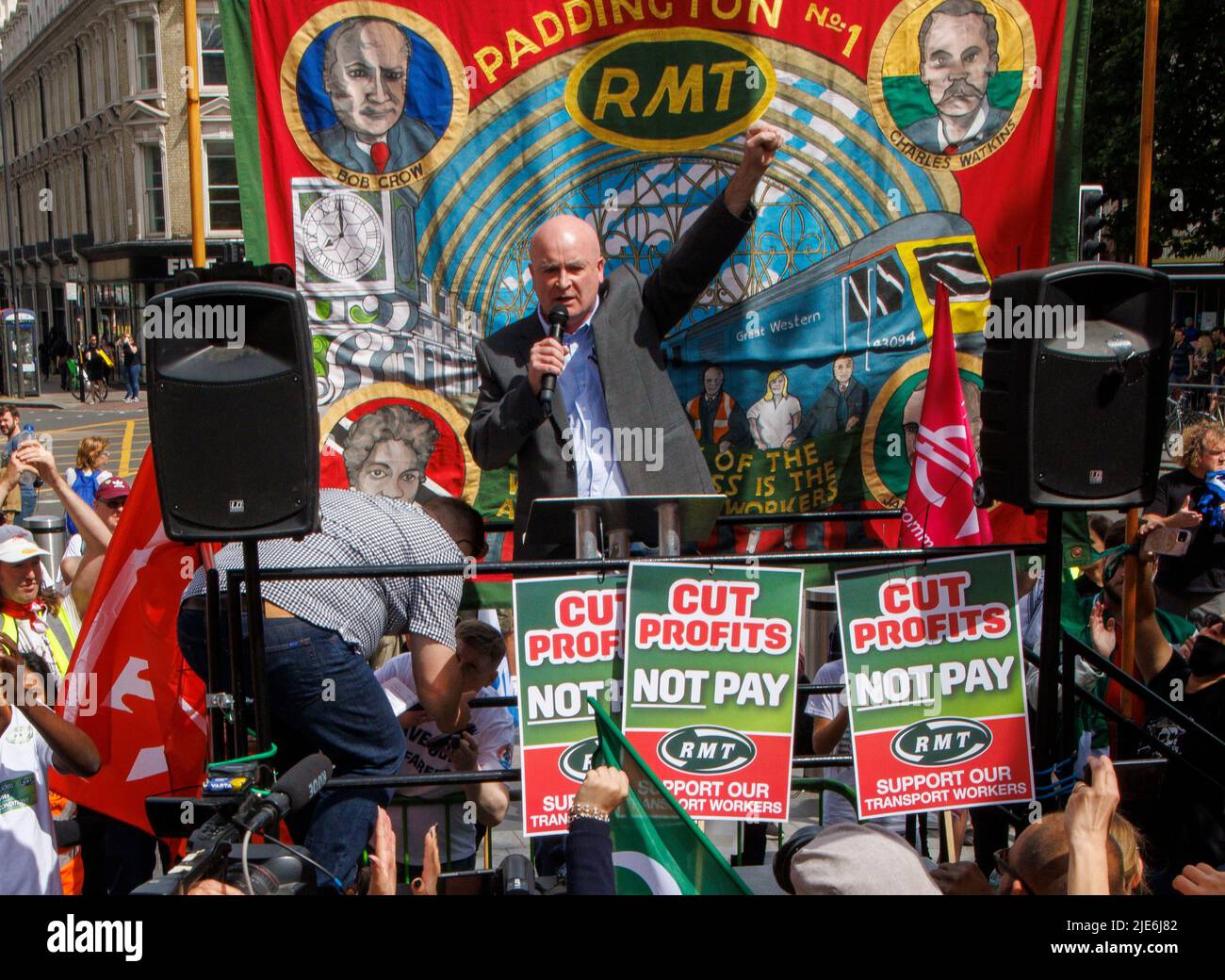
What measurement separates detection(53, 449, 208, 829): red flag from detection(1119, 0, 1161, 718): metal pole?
317 centimetres

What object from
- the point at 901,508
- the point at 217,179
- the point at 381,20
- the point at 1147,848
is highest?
the point at 217,179

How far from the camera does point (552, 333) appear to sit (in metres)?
4.21

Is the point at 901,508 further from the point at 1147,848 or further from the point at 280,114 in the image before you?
the point at 280,114

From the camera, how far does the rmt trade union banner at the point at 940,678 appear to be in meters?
3.66

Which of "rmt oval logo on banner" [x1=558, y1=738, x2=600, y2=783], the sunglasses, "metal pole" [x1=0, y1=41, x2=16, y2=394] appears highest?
"metal pole" [x1=0, y1=41, x2=16, y2=394]

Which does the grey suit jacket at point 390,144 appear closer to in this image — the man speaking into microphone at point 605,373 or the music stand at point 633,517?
the man speaking into microphone at point 605,373

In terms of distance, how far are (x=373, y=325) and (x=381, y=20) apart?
1164mm

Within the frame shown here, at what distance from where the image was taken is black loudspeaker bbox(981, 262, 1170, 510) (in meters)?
3.36

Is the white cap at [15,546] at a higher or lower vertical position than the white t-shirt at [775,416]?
lower

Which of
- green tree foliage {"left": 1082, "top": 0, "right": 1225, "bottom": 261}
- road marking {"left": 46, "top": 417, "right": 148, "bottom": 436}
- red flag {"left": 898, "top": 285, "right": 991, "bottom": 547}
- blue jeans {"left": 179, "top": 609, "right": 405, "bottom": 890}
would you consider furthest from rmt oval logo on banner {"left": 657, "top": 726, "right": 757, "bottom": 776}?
road marking {"left": 46, "top": 417, "right": 148, "bottom": 436}

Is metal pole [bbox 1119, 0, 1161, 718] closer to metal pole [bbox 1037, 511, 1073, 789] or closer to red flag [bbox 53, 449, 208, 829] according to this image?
metal pole [bbox 1037, 511, 1073, 789]

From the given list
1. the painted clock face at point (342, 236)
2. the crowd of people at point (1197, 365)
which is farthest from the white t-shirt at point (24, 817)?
the crowd of people at point (1197, 365)

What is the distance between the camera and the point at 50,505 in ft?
50.5
